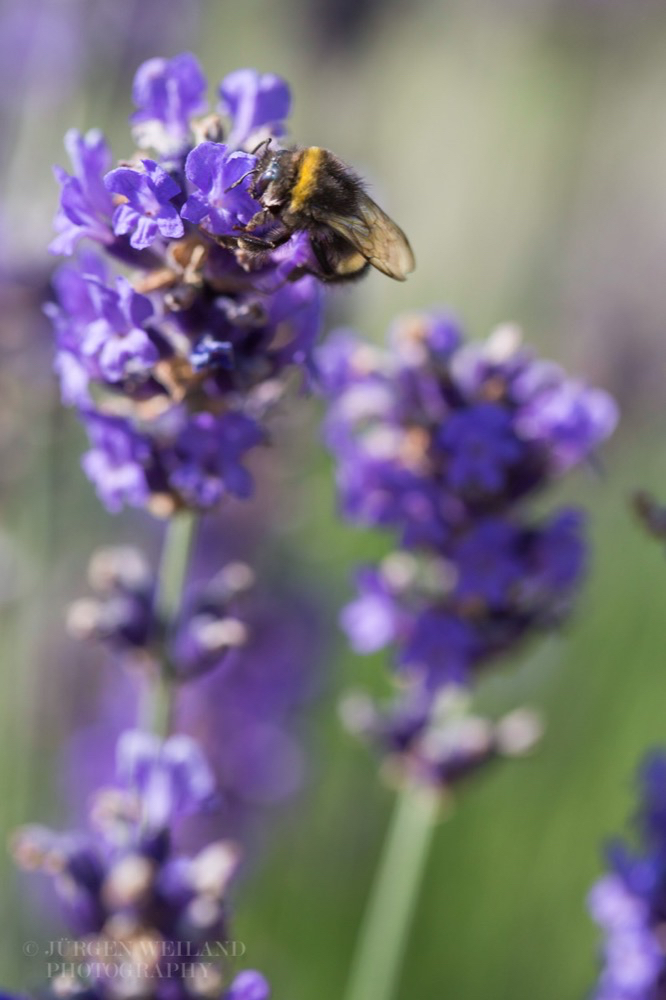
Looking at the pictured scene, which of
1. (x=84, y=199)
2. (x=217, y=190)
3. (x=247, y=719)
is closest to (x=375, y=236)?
(x=217, y=190)

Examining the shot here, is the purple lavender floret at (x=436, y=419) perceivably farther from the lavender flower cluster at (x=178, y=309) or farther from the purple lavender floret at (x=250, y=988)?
the purple lavender floret at (x=250, y=988)

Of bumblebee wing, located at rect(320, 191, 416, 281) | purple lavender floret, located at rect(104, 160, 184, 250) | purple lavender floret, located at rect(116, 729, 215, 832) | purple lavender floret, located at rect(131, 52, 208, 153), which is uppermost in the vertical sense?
purple lavender floret, located at rect(131, 52, 208, 153)

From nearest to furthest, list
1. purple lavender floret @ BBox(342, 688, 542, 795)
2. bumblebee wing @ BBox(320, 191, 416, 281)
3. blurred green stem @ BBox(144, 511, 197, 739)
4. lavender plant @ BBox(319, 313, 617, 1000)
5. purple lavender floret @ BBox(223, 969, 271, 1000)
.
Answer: purple lavender floret @ BBox(223, 969, 271, 1000), bumblebee wing @ BBox(320, 191, 416, 281), blurred green stem @ BBox(144, 511, 197, 739), lavender plant @ BBox(319, 313, 617, 1000), purple lavender floret @ BBox(342, 688, 542, 795)

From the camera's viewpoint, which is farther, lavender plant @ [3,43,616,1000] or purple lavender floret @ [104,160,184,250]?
lavender plant @ [3,43,616,1000]

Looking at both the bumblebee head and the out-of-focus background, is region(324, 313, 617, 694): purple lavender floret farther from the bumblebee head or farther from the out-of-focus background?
the bumblebee head

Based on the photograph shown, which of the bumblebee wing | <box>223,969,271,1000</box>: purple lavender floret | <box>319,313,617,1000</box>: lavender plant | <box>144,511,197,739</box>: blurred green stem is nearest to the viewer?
<box>223,969,271,1000</box>: purple lavender floret

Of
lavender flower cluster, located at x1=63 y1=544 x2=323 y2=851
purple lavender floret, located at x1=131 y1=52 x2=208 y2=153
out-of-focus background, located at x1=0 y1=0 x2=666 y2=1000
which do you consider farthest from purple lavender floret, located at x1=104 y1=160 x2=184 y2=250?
lavender flower cluster, located at x1=63 y1=544 x2=323 y2=851

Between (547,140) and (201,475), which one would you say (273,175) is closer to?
(201,475)
